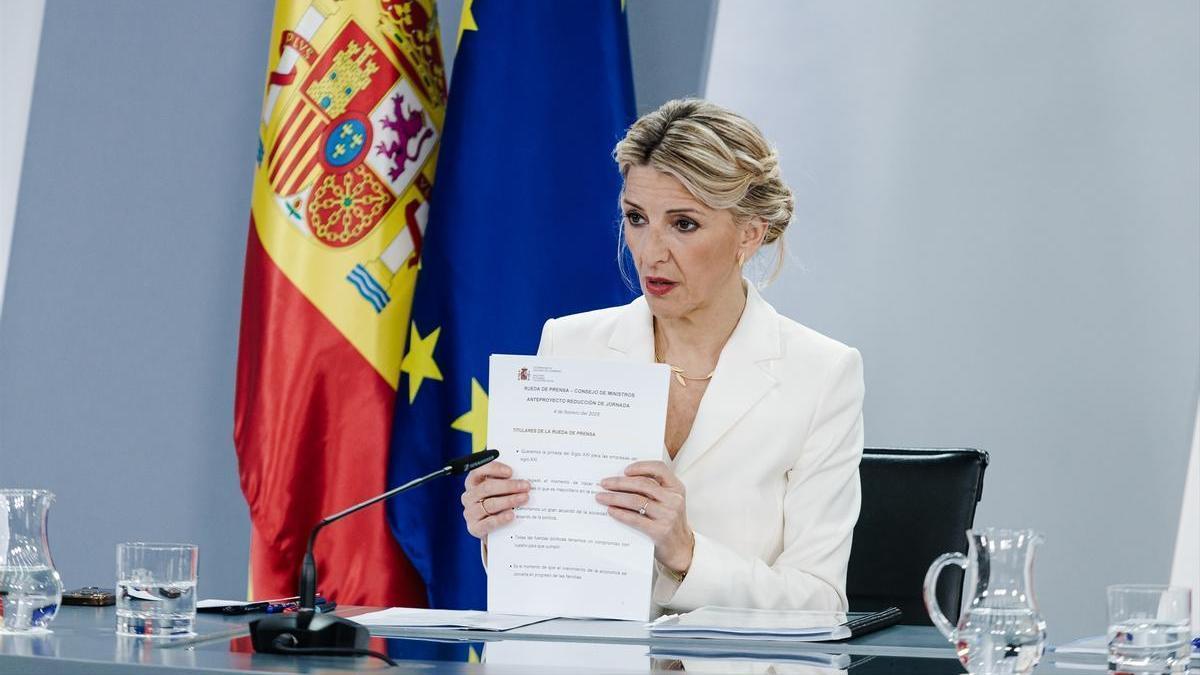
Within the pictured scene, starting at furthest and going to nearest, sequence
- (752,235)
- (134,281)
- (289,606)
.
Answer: (134,281), (752,235), (289,606)

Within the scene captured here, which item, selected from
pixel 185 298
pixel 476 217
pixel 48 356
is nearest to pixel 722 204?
pixel 476 217

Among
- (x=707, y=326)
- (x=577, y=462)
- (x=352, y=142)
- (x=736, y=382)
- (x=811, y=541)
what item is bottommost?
(x=811, y=541)

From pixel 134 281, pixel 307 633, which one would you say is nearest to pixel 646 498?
pixel 307 633

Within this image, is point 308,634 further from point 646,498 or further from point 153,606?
point 646,498

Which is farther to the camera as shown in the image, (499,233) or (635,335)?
(499,233)

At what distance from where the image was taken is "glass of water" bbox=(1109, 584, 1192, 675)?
1.37 meters

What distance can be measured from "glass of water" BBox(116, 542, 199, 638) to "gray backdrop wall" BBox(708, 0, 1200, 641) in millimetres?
2049

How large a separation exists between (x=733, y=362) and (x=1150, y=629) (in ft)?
3.52

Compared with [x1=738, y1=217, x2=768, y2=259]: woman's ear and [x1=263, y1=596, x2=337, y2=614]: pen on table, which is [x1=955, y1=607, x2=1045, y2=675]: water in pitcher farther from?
[x1=738, y1=217, x2=768, y2=259]: woman's ear

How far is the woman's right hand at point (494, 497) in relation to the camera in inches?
73.2

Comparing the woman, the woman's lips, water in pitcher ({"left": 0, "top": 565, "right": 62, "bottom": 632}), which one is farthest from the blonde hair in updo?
water in pitcher ({"left": 0, "top": 565, "right": 62, "bottom": 632})

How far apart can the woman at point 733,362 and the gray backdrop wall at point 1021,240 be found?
0.94 m

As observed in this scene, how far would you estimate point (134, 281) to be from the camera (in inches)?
153

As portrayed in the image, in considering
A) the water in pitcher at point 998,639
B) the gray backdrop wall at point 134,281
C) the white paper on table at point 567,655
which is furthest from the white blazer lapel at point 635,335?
the gray backdrop wall at point 134,281
